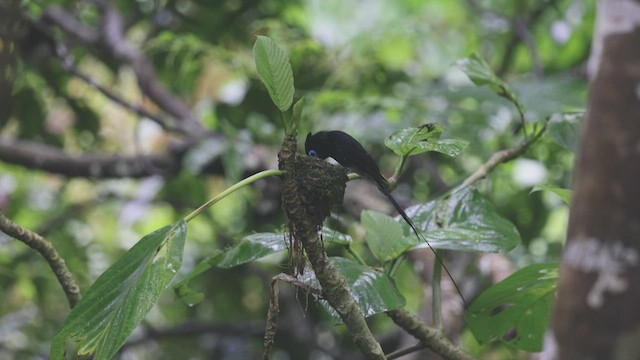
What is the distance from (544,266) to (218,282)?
73.6 inches

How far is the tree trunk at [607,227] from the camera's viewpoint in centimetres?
60

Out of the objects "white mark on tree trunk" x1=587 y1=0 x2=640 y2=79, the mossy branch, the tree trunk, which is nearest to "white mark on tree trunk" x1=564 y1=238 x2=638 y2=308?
the tree trunk

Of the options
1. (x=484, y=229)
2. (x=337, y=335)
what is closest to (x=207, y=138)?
(x=337, y=335)

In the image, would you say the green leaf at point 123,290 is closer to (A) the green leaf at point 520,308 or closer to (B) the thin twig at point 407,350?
(B) the thin twig at point 407,350

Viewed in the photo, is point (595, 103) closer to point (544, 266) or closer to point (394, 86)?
point (544, 266)

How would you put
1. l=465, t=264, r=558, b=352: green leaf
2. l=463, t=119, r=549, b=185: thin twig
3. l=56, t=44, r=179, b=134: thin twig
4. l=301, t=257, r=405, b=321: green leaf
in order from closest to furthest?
1. l=301, t=257, r=405, b=321: green leaf
2. l=465, t=264, r=558, b=352: green leaf
3. l=463, t=119, r=549, b=185: thin twig
4. l=56, t=44, r=179, b=134: thin twig

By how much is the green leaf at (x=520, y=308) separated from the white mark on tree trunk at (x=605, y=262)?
1.76 feet

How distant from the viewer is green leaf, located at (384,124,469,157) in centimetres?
105

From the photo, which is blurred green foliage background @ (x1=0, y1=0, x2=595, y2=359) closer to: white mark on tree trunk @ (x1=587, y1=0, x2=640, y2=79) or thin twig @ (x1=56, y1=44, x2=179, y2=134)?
thin twig @ (x1=56, y1=44, x2=179, y2=134)

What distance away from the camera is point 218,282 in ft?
9.47

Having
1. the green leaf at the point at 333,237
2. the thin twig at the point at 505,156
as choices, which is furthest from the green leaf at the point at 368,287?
the thin twig at the point at 505,156

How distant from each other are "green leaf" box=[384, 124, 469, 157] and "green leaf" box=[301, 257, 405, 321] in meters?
0.17

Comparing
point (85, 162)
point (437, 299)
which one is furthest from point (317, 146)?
point (85, 162)

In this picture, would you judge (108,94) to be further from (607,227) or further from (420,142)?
(607,227)
